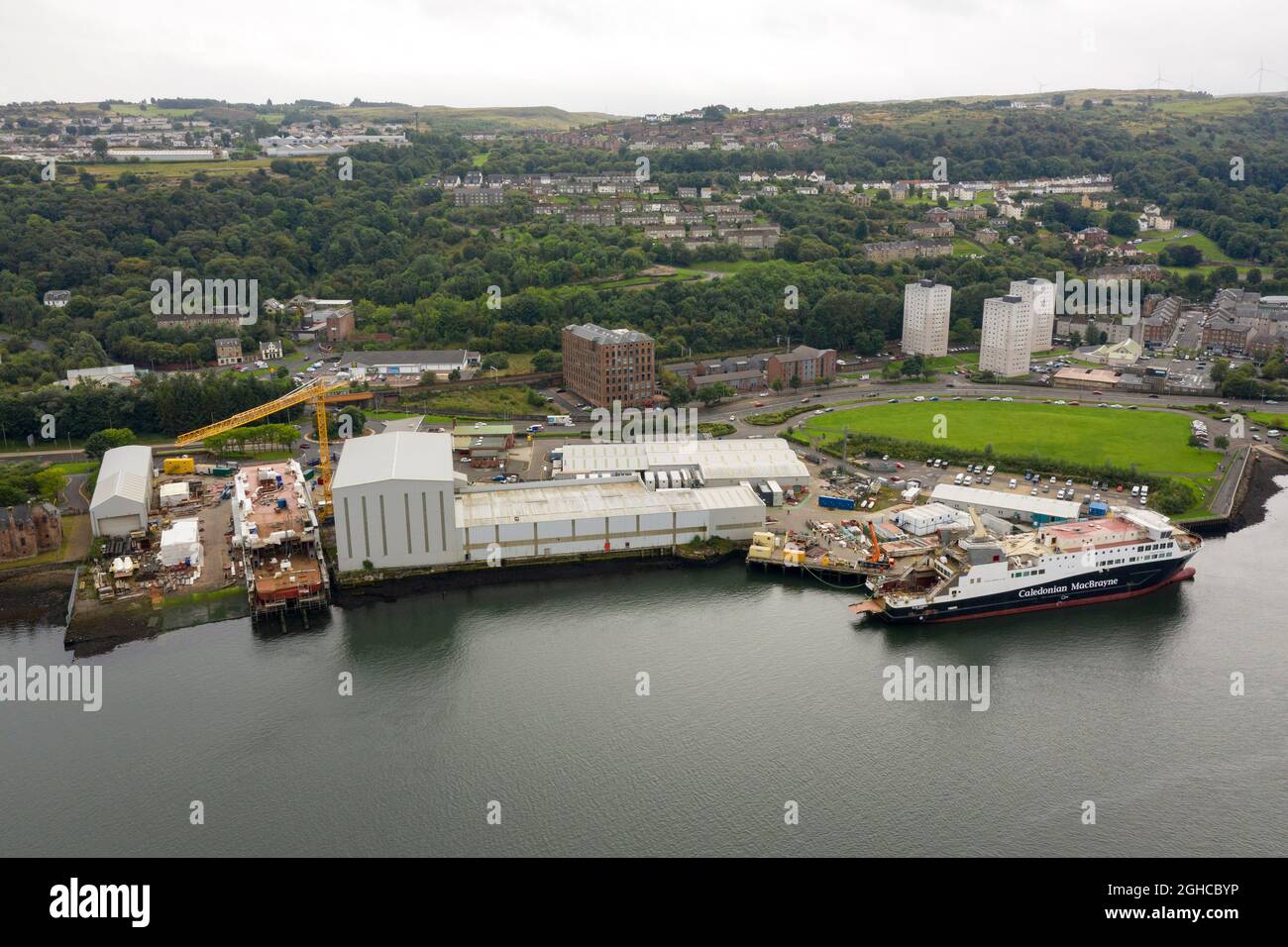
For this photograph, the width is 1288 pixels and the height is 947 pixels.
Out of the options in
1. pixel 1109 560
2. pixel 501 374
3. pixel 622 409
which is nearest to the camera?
pixel 1109 560

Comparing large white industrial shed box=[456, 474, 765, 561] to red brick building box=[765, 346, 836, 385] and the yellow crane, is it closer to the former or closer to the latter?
the yellow crane

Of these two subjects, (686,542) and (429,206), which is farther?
(429,206)

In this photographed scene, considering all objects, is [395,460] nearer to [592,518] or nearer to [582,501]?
[582,501]

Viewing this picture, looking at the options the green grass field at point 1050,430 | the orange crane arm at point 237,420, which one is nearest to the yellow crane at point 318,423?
the orange crane arm at point 237,420

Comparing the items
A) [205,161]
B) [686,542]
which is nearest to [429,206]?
[205,161]

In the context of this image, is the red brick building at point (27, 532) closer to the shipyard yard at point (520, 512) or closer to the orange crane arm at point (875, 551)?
the shipyard yard at point (520, 512)

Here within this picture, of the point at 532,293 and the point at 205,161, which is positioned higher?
the point at 205,161

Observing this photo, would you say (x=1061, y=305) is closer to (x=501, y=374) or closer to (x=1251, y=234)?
(x=1251, y=234)

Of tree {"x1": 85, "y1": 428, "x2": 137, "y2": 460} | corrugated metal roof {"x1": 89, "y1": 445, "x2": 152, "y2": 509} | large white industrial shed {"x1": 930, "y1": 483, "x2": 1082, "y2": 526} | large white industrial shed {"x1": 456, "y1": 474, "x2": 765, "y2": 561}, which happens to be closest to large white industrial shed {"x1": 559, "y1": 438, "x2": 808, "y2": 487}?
large white industrial shed {"x1": 456, "y1": 474, "x2": 765, "y2": 561}
